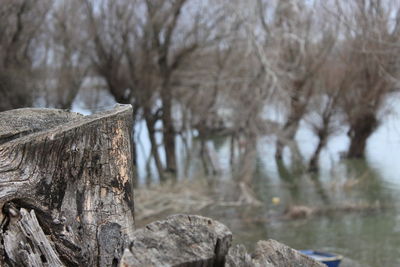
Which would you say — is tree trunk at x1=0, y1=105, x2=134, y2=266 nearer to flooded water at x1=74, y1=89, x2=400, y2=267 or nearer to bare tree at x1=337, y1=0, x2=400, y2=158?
flooded water at x1=74, y1=89, x2=400, y2=267

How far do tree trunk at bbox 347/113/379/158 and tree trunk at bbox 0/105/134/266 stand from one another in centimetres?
2101

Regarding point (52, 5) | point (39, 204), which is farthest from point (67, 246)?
point (52, 5)

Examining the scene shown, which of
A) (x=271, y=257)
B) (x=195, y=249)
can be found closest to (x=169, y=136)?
(x=271, y=257)

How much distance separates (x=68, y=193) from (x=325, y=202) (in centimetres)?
1339

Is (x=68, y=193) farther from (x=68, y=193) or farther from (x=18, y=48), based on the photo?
(x=18, y=48)

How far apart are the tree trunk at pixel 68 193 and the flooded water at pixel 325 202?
7.68 meters

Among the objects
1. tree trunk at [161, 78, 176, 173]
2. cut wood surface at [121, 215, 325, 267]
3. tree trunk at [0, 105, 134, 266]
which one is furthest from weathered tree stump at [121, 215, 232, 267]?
tree trunk at [161, 78, 176, 173]

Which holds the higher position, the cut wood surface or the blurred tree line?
the blurred tree line

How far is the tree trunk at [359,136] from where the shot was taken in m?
22.9

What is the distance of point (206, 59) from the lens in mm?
19438

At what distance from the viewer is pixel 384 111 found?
21219 millimetres

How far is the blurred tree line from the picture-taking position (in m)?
15.4

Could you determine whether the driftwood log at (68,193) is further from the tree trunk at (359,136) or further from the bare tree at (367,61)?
the tree trunk at (359,136)

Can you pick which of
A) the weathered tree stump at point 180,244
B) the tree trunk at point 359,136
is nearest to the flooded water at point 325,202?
the tree trunk at point 359,136
